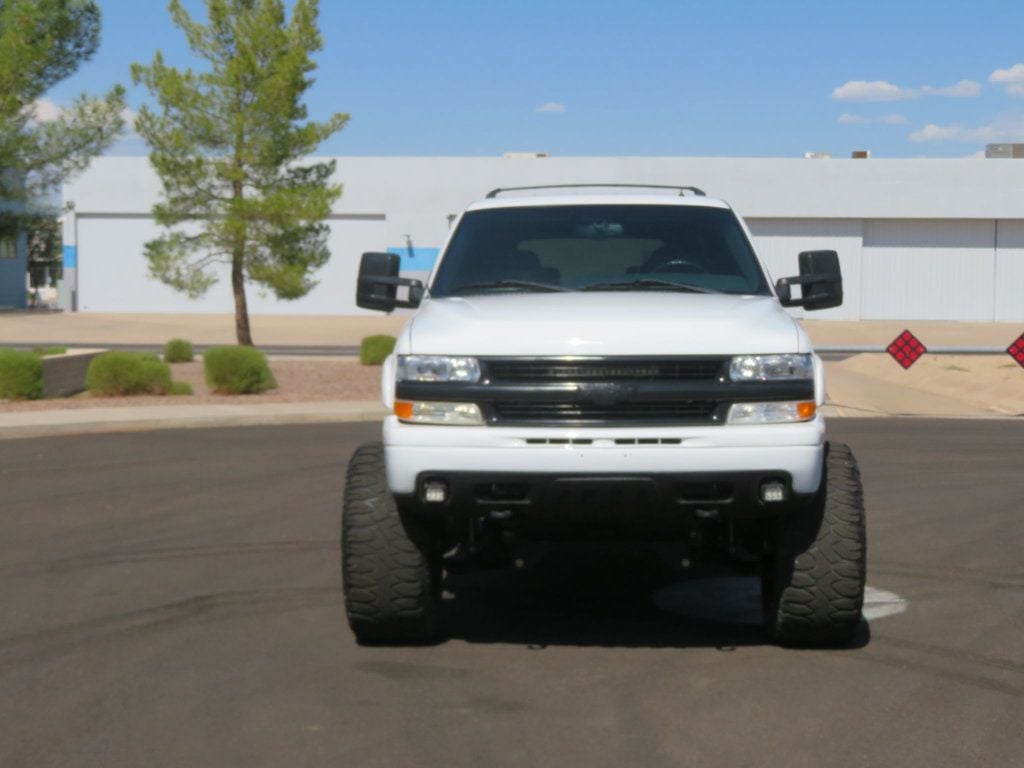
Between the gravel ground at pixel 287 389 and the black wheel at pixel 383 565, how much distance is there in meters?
14.4

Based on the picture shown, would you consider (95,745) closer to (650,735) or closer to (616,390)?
(650,735)

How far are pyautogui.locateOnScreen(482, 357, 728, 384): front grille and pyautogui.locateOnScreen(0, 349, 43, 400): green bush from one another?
53.3 ft

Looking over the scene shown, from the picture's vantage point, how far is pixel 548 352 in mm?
6453

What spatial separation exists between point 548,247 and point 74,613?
300 centimetres

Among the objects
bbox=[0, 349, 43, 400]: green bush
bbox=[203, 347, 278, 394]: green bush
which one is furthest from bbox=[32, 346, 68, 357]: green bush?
bbox=[203, 347, 278, 394]: green bush

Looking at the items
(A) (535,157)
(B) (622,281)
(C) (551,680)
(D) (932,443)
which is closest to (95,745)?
(C) (551,680)

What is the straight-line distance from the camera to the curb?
17.8 metres

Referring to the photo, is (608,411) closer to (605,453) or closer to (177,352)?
(605,453)

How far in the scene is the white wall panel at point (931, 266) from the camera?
56.9 metres

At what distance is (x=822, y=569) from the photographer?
6703mm

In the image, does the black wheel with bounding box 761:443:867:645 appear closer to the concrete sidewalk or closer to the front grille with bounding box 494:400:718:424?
the front grille with bounding box 494:400:718:424

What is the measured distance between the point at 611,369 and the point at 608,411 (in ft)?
0.57

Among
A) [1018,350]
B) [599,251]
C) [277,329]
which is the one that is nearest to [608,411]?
[599,251]

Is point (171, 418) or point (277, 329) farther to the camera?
point (277, 329)
